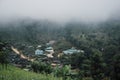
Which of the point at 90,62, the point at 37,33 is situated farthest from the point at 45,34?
the point at 90,62

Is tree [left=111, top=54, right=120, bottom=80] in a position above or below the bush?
below

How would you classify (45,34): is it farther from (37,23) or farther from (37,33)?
(37,23)

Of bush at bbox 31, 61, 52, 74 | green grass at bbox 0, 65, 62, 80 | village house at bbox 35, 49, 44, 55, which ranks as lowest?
green grass at bbox 0, 65, 62, 80

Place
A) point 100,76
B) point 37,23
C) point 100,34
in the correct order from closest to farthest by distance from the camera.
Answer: point 100,76 → point 100,34 → point 37,23

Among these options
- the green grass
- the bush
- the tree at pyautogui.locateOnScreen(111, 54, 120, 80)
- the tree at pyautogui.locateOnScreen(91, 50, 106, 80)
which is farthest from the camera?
the bush

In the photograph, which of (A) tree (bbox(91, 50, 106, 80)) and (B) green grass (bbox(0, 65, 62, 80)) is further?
(A) tree (bbox(91, 50, 106, 80))

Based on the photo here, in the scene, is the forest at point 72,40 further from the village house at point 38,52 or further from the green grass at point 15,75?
the green grass at point 15,75

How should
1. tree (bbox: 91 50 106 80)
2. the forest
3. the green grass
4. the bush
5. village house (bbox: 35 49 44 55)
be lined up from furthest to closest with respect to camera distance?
village house (bbox: 35 49 44 55)
the bush
the forest
tree (bbox: 91 50 106 80)
the green grass

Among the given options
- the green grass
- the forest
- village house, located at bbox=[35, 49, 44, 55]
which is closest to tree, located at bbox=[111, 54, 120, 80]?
the forest

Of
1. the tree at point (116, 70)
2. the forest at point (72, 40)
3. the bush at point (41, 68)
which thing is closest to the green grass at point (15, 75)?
the forest at point (72, 40)

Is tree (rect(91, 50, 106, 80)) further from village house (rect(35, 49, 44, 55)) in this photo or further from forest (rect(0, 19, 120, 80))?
village house (rect(35, 49, 44, 55))

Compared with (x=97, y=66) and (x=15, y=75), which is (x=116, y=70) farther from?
(x=15, y=75)
